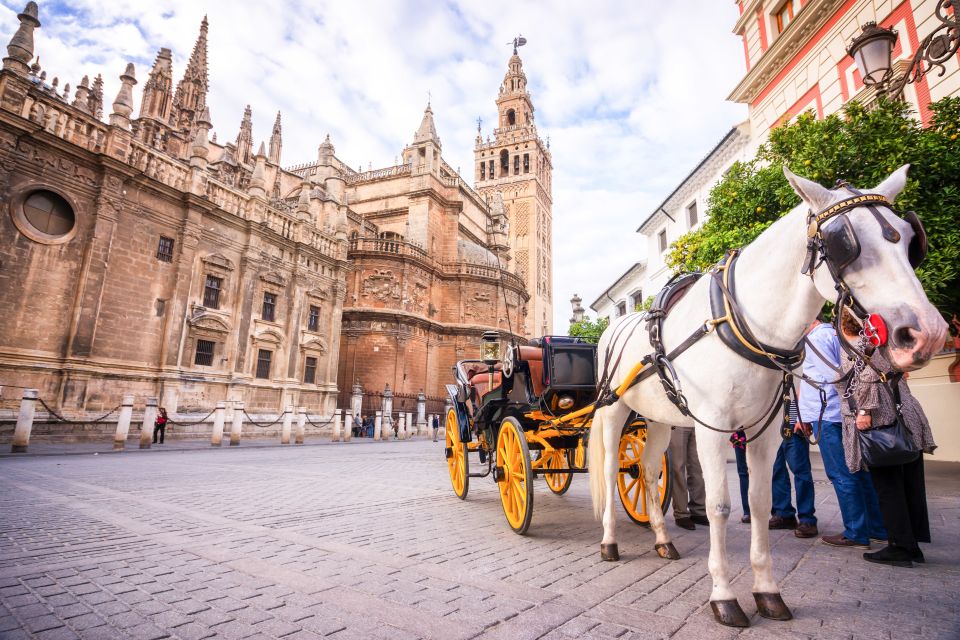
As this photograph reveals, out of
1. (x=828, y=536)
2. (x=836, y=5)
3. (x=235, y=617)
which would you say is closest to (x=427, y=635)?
(x=235, y=617)

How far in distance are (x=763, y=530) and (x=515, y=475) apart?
211 cm

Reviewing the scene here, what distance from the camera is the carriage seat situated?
15.5 feet

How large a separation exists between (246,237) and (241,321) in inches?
143

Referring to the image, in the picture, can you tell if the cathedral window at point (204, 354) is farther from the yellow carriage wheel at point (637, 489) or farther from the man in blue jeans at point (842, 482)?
the man in blue jeans at point (842, 482)

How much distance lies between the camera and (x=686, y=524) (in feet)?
13.9

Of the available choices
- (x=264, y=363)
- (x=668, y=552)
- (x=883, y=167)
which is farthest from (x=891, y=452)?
(x=264, y=363)

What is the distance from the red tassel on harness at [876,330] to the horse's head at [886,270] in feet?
0.06

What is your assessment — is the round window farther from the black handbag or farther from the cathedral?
the black handbag

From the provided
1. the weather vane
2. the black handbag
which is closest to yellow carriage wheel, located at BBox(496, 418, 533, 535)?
the black handbag

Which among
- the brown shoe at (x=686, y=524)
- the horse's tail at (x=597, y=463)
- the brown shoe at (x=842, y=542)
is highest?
the horse's tail at (x=597, y=463)

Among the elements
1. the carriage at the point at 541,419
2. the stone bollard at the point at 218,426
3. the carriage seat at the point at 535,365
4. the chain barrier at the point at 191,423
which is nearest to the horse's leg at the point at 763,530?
the carriage at the point at 541,419

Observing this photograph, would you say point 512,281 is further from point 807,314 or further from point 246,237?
point 807,314

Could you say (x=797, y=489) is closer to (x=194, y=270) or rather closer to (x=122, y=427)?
(x=122, y=427)

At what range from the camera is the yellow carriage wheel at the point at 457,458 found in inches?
218
